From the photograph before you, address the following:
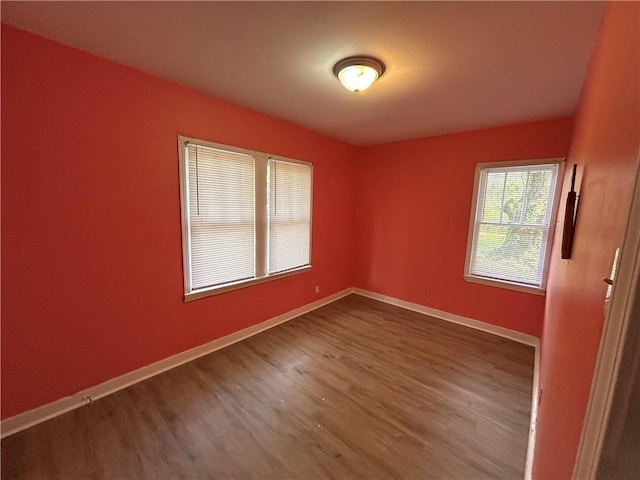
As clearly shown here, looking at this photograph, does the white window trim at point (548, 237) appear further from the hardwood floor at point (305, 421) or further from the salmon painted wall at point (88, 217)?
the salmon painted wall at point (88, 217)

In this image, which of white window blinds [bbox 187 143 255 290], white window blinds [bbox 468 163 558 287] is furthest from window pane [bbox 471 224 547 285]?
white window blinds [bbox 187 143 255 290]

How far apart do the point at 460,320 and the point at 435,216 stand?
1.42 metres

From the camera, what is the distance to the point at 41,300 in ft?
5.54

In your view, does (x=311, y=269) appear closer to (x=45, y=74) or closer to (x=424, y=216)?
(x=424, y=216)

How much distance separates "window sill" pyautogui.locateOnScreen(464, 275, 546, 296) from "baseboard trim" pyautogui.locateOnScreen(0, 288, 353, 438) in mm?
2543

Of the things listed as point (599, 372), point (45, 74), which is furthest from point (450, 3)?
point (45, 74)

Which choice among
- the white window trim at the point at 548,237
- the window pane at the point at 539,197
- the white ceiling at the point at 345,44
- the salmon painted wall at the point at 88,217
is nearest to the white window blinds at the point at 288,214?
the salmon painted wall at the point at 88,217

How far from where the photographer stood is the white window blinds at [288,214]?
303 centimetres

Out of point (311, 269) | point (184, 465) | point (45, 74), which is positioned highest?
point (45, 74)

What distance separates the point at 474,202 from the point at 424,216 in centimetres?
64

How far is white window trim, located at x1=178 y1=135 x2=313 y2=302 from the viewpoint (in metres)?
2.27

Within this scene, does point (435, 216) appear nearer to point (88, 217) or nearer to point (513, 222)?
point (513, 222)

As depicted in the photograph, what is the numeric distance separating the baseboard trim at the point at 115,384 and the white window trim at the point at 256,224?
537mm

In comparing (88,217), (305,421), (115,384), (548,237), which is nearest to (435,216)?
(548,237)
